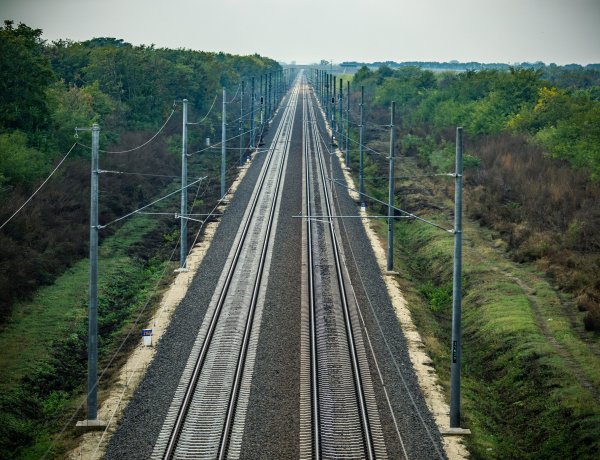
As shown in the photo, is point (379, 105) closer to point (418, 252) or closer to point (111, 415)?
point (418, 252)

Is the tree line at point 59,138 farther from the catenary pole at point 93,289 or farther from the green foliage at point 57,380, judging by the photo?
the catenary pole at point 93,289

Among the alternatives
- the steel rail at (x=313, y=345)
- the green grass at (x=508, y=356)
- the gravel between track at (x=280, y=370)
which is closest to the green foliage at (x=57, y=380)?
the gravel between track at (x=280, y=370)

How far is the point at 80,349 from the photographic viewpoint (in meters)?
27.9

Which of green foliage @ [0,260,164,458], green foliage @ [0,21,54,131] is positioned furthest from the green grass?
green foliage @ [0,21,54,131]

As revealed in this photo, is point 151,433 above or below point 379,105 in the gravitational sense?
below

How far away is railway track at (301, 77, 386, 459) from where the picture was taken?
A: 2002 centimetres

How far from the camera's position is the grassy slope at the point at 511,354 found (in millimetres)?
20828

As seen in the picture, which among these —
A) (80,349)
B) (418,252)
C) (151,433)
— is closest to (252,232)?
(418,252)

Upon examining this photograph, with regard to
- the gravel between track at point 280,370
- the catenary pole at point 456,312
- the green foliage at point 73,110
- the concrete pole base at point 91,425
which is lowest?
the concrete pole base at point 91,425

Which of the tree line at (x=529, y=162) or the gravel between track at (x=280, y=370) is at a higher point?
the tree line at (x=529, y=162)

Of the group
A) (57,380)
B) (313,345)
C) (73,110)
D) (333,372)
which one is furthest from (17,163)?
(333,372)

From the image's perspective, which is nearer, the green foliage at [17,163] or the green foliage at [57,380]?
the green foliage at [57,380]

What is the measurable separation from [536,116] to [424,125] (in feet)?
83.5

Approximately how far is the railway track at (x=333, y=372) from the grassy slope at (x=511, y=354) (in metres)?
2.74
